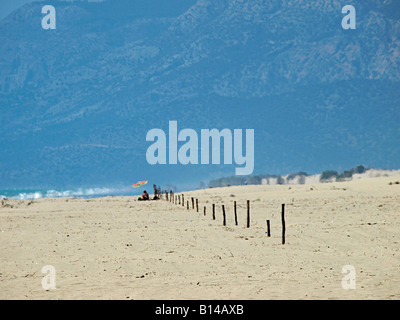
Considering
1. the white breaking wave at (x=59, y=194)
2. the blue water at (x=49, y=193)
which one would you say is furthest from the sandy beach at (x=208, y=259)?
the blue water at (x=49, y=193)

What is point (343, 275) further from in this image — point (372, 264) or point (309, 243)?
point (309, 243)

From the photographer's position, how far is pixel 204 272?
12.8m

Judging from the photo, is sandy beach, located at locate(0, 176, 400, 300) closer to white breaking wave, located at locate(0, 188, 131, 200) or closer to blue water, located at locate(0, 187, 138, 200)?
white breaking wave, located at locate(0, 188, 131, 200)

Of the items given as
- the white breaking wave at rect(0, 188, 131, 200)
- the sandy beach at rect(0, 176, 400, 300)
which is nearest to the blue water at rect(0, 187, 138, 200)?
the white breaking wave at rect(0, 188, 131, 200)

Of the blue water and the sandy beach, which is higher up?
the blue water

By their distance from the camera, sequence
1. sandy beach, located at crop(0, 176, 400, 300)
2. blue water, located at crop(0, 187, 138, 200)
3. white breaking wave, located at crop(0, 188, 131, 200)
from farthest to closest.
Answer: blue water, located at crop(0, 187, 138, 200), white breaking wave, located at crop(0, 188, 131, 200), sandy beach, located at crop(0, 176, 400, 300)

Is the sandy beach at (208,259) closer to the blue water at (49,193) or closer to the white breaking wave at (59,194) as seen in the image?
the white breaking wave at (59,194)

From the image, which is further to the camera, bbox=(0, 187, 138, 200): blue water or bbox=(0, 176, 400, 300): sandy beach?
bbox=(0, 187, 138, 200): blue water

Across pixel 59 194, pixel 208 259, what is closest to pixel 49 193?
pixel 59 194

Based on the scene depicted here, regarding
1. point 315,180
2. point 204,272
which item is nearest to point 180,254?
point 204,272

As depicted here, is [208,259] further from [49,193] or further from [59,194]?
[49,193]

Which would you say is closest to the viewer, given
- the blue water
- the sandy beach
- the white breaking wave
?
the sandy beach
